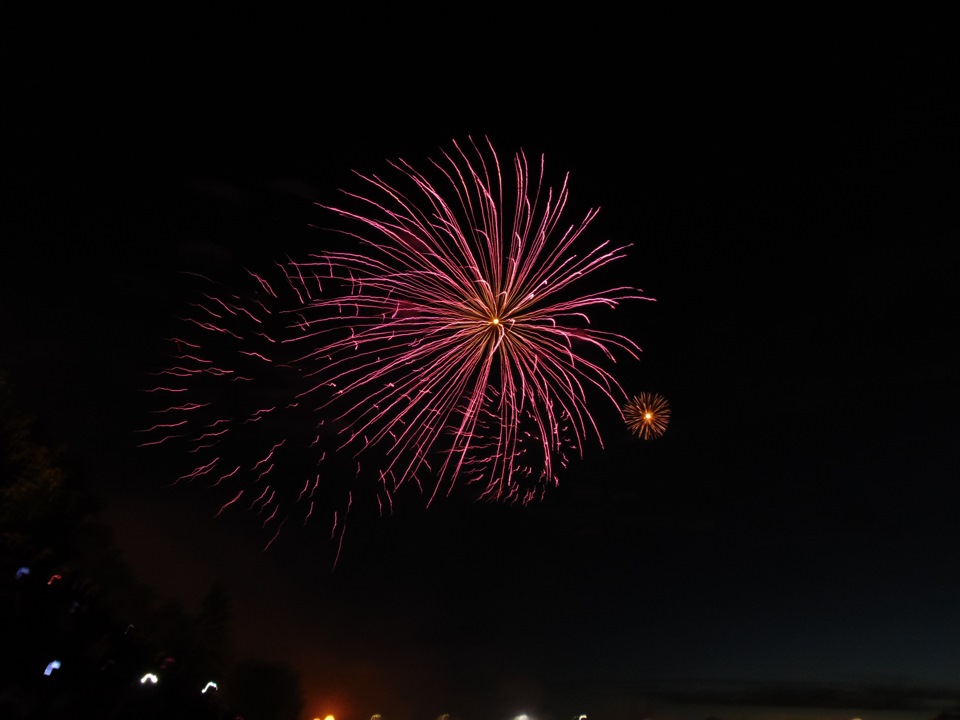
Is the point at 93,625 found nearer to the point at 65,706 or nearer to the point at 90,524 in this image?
the point at 65,706

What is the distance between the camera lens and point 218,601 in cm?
5825

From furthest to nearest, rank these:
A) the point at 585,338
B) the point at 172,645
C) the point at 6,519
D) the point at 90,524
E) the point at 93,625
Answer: the point at 172,645 → the point at 90,524 → the point at 6,519 → the point at 585,338 → the point at 93,625

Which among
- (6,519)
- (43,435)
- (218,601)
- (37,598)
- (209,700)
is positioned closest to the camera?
(37,598)

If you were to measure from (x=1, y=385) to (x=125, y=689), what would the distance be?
20.9m

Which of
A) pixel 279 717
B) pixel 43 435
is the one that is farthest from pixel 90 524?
pixel 279 717

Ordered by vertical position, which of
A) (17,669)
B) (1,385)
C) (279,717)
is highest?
(1,385)

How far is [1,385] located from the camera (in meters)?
28.6

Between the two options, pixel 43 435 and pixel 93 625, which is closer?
pixel 93 625

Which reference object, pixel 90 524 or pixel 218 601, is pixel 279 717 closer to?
pixel 218 601

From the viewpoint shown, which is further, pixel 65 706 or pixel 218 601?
A: pixel 218 601

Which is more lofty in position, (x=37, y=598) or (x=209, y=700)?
(x=37, y=598)

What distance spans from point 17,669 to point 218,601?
171 feet

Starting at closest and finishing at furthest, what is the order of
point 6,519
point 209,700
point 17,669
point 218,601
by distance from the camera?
point 17,669
point 209,700
point 6,519
point 218,601

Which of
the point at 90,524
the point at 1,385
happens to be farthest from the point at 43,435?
the point at 90,524
